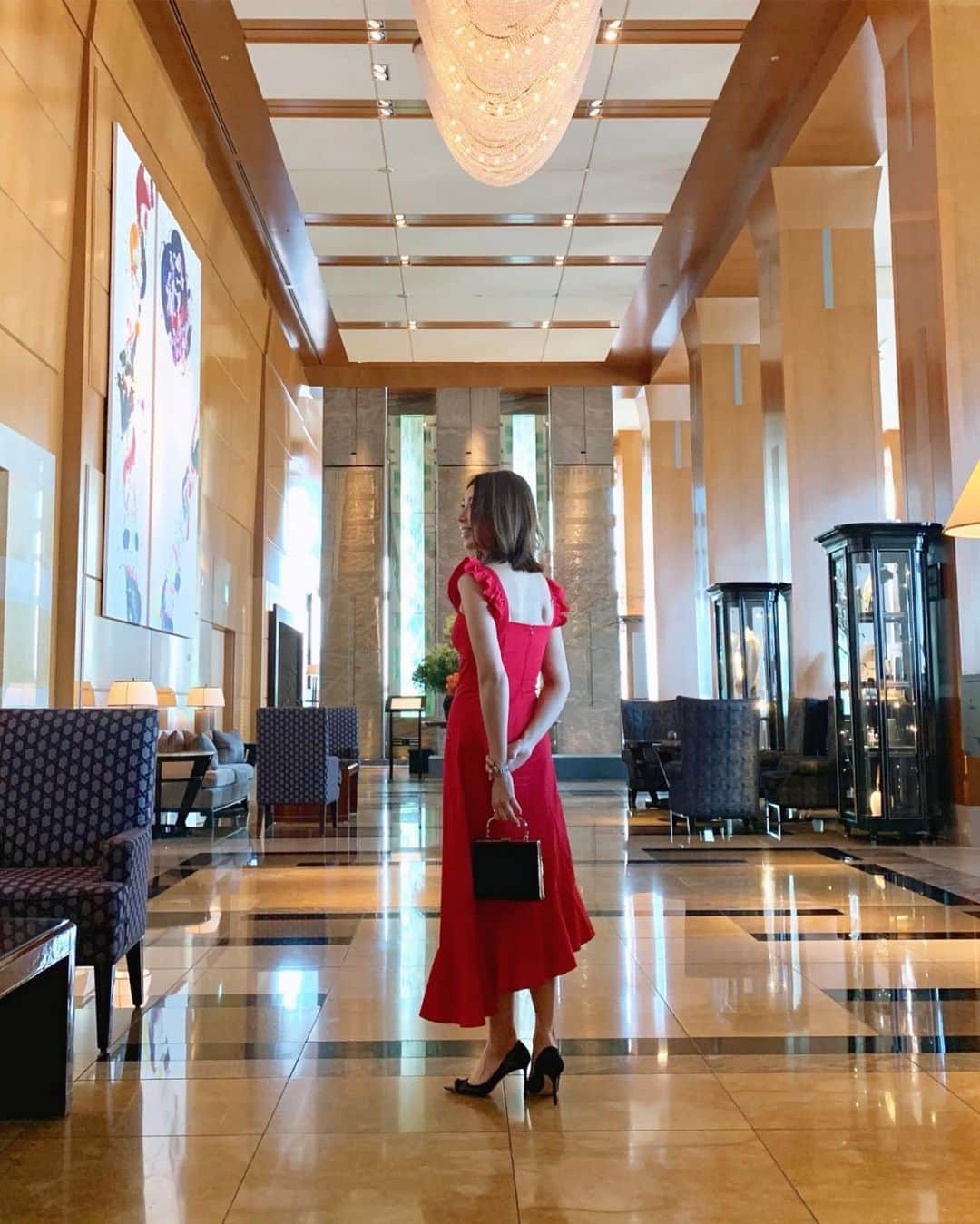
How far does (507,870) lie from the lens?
264 centimetres

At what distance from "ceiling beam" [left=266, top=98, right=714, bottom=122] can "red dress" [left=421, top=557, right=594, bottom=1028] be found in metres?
9.60

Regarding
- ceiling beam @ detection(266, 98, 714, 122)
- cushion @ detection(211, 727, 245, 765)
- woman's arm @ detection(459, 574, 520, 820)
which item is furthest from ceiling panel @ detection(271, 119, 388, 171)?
woman's arm @ detection(459, 574, 520, 820)

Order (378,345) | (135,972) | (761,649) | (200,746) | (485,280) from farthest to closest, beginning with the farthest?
(378,345) → (485,280) → (761,649) → (200,746) → (135,972)

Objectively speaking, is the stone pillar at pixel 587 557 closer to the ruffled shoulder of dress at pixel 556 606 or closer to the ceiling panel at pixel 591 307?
the ceiling panel at pixel 591 307

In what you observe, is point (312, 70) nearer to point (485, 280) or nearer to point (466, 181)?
point (466, 181)

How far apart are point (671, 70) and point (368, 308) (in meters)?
7.27

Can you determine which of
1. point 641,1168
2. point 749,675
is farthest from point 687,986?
point 749,675

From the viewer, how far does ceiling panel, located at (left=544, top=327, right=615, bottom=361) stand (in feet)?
59.6

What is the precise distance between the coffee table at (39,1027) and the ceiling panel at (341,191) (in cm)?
1133

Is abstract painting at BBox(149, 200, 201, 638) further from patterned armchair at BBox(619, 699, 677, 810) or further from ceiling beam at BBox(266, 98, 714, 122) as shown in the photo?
patterned armchair at BBox(619, 699, 677, 810)

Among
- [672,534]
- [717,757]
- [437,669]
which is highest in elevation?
[672,534]

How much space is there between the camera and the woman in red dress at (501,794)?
267 cm

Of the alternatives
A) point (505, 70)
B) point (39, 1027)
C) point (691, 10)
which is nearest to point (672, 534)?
point (691, 10)

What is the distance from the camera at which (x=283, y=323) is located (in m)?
17.8
